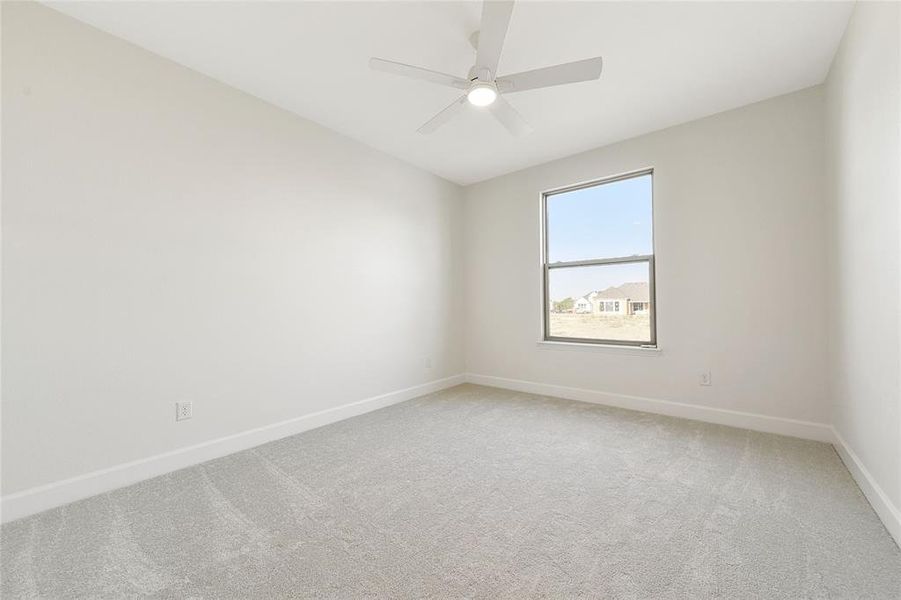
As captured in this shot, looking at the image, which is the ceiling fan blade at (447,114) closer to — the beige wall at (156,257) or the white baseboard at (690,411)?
the beige wall at (156,257)

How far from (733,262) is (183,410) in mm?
4130

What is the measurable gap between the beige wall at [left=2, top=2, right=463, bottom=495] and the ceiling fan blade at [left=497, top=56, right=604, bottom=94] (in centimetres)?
180

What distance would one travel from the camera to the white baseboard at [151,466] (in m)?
1.72

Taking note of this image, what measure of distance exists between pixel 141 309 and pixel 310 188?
1.47 m

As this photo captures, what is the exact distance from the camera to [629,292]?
11.3ft

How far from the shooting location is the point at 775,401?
2.66 metres

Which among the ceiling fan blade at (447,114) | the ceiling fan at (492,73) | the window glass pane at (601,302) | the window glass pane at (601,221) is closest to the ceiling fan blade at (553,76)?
the ceiling fan at (492,73)

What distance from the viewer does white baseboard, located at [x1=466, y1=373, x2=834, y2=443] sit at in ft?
8.32

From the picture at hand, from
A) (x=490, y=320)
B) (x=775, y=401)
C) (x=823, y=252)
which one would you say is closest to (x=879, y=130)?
(x=823, y=252)

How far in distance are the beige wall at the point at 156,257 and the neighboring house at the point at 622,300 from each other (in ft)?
7.55

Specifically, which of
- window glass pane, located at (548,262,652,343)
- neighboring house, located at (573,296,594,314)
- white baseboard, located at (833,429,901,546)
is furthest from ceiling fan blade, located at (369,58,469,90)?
white baseboard, located at (833,429,901,546)

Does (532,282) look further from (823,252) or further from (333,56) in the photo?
(333,56)

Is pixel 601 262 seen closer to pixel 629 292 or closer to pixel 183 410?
pixel 629 292

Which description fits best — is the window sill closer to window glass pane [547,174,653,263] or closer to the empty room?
the empty room
